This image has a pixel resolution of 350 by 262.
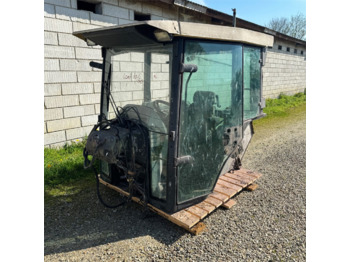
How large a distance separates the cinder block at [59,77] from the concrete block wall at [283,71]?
816 centimetres

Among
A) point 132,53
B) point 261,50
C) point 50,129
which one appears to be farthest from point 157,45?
point 50,129

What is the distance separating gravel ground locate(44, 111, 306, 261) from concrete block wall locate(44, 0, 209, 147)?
178cm

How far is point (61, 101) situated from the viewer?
193 inches

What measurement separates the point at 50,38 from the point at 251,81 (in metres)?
3.44

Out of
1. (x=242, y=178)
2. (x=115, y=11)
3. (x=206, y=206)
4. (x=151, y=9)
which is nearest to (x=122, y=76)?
(x=206, y=206)

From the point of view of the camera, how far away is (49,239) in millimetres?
2730

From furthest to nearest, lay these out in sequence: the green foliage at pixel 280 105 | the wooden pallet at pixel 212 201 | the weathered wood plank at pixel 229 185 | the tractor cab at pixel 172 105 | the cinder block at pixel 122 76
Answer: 1. the green foliage at pixel 280 105
2. the weathered wood plank at pixel 229 185
3. the cinder block at pixel 122 76
4. the wooden pallet at pixel 212 201
5. the tractor cab at pixel 172 105

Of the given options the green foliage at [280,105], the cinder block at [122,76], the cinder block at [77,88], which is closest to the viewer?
the cinder block at [122,76]

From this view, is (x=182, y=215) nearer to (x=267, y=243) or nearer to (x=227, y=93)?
(x=267, y=243)

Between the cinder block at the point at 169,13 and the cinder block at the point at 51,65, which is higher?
the cinder block at the point at 169,13

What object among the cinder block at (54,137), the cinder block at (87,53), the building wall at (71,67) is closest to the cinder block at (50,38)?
the building wall at (71,67)

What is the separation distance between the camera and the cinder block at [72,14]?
4633 millimetres

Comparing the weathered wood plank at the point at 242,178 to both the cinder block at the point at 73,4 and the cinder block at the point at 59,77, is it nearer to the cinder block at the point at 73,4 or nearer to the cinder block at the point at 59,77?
the cinder block at the point at 59,77

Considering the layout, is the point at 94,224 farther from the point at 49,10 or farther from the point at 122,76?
the point at 49,10
